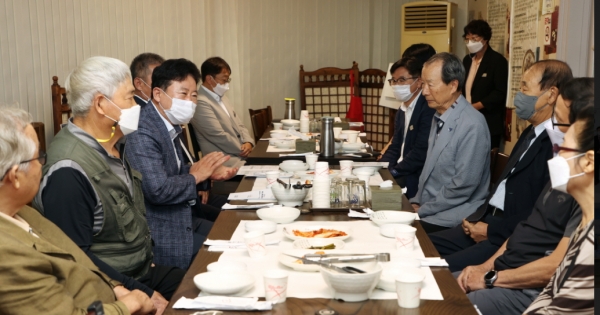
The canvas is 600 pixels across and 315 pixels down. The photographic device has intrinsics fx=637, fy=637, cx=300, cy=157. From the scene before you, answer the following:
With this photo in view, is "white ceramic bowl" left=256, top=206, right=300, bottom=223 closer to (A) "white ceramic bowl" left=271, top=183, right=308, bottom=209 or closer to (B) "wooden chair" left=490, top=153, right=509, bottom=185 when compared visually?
(A) "white ceramic bowl" left=271, top=183, right=308, bottom=209

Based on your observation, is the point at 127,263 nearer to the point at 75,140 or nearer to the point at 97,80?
the point at 75,140

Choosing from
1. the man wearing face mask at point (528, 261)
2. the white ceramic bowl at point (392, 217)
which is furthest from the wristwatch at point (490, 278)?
the white ceramic bowl at point (392, 217)

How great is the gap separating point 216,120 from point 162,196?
7.52ft

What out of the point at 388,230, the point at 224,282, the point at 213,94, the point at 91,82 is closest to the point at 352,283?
the point at 224,282

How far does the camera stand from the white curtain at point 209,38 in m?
3.77

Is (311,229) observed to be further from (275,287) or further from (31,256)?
(31,256)

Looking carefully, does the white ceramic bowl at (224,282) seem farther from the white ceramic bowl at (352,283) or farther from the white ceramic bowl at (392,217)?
the white ceramic bowl at (392,217)

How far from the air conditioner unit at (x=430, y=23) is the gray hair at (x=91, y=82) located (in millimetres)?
5314

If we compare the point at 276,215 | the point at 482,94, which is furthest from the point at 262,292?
the point at 482,94

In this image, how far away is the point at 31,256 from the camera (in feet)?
5.17

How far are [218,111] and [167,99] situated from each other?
203cm

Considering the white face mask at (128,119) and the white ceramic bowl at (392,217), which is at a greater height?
the white face mask at (128,119)

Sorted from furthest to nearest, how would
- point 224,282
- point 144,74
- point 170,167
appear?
1. point 144,74
2. point 170,167
3. point 224,282

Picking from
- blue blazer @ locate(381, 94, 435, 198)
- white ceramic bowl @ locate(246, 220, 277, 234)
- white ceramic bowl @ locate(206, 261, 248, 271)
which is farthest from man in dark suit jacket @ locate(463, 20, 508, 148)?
white ceramic bowl @ locate(206, 261, 248, 271)
